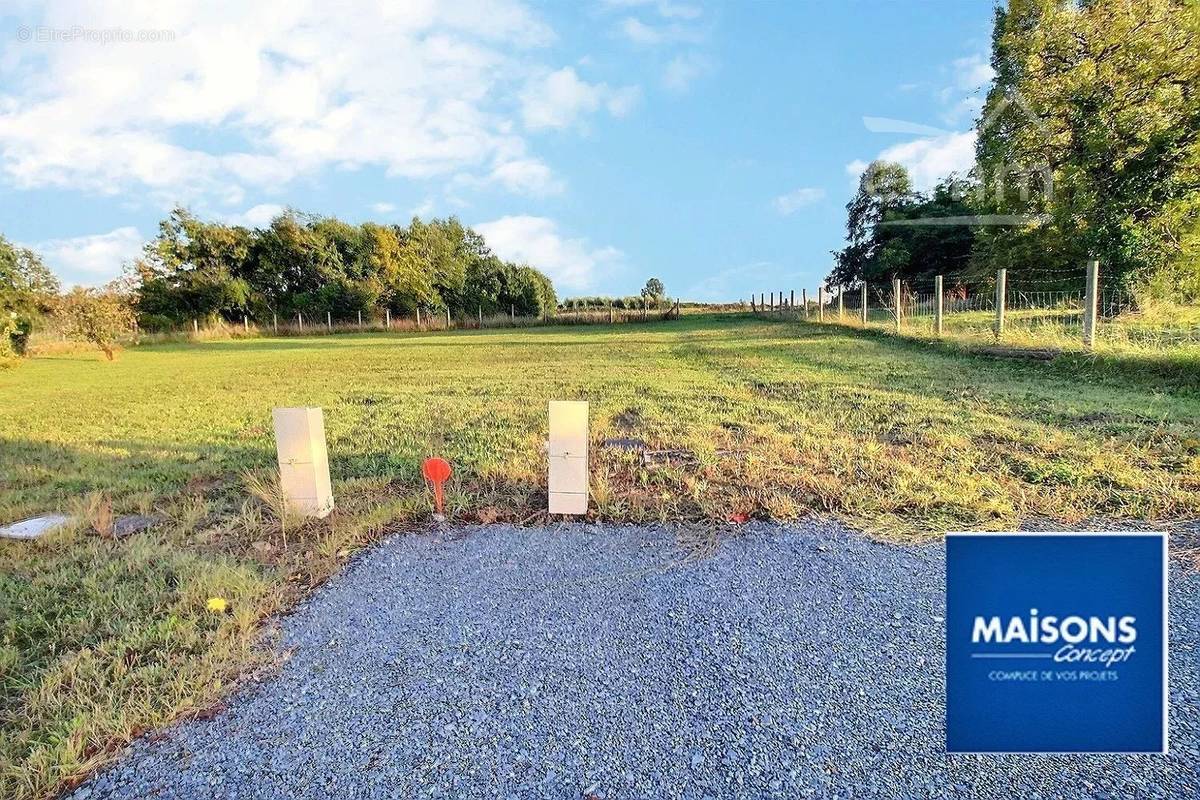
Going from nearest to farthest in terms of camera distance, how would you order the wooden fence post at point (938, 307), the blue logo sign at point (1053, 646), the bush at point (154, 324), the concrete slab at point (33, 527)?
the blue logo sign at point (1053, 646) < the concrete slab at point (33, 527) < the wooden fence post at point (938, 307) < the bush at point (154, 324)

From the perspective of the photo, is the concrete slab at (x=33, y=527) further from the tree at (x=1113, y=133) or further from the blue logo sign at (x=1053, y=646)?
the tree at (x=1113, y=133)

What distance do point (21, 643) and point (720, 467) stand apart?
10.5ft

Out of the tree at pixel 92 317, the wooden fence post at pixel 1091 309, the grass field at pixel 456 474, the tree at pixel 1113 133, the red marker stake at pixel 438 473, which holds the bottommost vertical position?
the grass field at pixel 456 474

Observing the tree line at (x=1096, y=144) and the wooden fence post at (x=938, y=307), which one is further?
the wooden fence post at (x=938, y=307)

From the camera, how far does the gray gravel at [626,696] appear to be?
1.26m

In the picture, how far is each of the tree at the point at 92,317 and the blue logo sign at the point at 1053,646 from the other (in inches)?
741

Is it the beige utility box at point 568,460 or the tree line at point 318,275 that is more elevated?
the tree line at point 318,275

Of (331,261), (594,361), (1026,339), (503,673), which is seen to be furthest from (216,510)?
(331,261)

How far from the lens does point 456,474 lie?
3.50 meters

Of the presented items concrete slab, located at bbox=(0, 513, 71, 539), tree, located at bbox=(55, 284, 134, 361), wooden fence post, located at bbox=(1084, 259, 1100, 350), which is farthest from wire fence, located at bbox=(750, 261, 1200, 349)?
tree, located at bbox=(55, 284, 134, 361)

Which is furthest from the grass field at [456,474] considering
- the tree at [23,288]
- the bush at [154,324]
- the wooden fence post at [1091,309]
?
the bush at [154,324]

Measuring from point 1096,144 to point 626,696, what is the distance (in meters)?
13.9

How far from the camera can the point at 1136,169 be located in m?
9.66

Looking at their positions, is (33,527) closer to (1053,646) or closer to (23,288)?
(1053,646)
